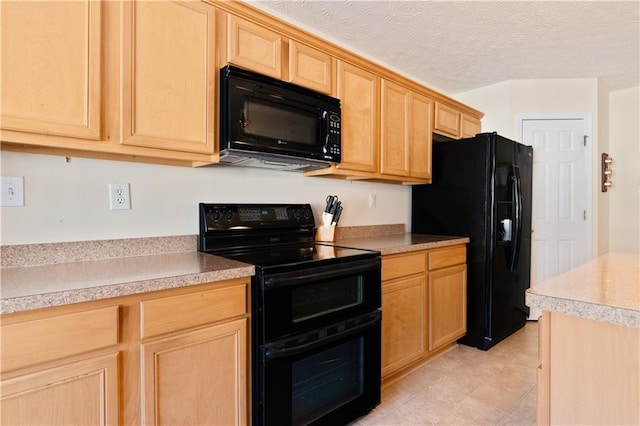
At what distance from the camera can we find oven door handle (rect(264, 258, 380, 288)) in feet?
4.62

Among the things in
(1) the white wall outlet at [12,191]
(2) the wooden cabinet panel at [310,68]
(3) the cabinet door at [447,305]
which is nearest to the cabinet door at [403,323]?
(3) the cabinet door at [447,305]

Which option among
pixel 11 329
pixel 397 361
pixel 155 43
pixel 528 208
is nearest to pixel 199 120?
pixel 155 43

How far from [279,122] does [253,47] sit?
0.38 meters

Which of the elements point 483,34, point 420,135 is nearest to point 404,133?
point 420,135

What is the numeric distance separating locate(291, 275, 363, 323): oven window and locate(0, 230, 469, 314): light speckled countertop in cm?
26

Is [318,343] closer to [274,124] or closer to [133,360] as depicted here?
[133,360]

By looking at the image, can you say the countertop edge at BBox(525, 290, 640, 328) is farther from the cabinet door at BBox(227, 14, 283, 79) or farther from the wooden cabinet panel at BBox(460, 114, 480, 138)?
the wooden cabinet panel at BBox(460, 114, 480, 138)

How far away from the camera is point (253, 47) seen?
173cm

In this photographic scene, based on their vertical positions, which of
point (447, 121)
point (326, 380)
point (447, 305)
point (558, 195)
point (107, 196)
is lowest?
point (326, 380)

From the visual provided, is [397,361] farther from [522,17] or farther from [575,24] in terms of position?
[575,24]

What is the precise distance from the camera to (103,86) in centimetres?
131

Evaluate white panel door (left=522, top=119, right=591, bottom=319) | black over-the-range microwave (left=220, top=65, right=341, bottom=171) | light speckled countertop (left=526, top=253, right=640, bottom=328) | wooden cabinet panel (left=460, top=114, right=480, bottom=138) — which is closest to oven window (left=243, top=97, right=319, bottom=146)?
black over-the-range microwave (left=220, top=65, right=341, bottom=171)

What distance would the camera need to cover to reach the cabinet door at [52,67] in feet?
3.69

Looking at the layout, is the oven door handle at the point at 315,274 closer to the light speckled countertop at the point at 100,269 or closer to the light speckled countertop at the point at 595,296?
the light speckled countertop at the point at 100,269
